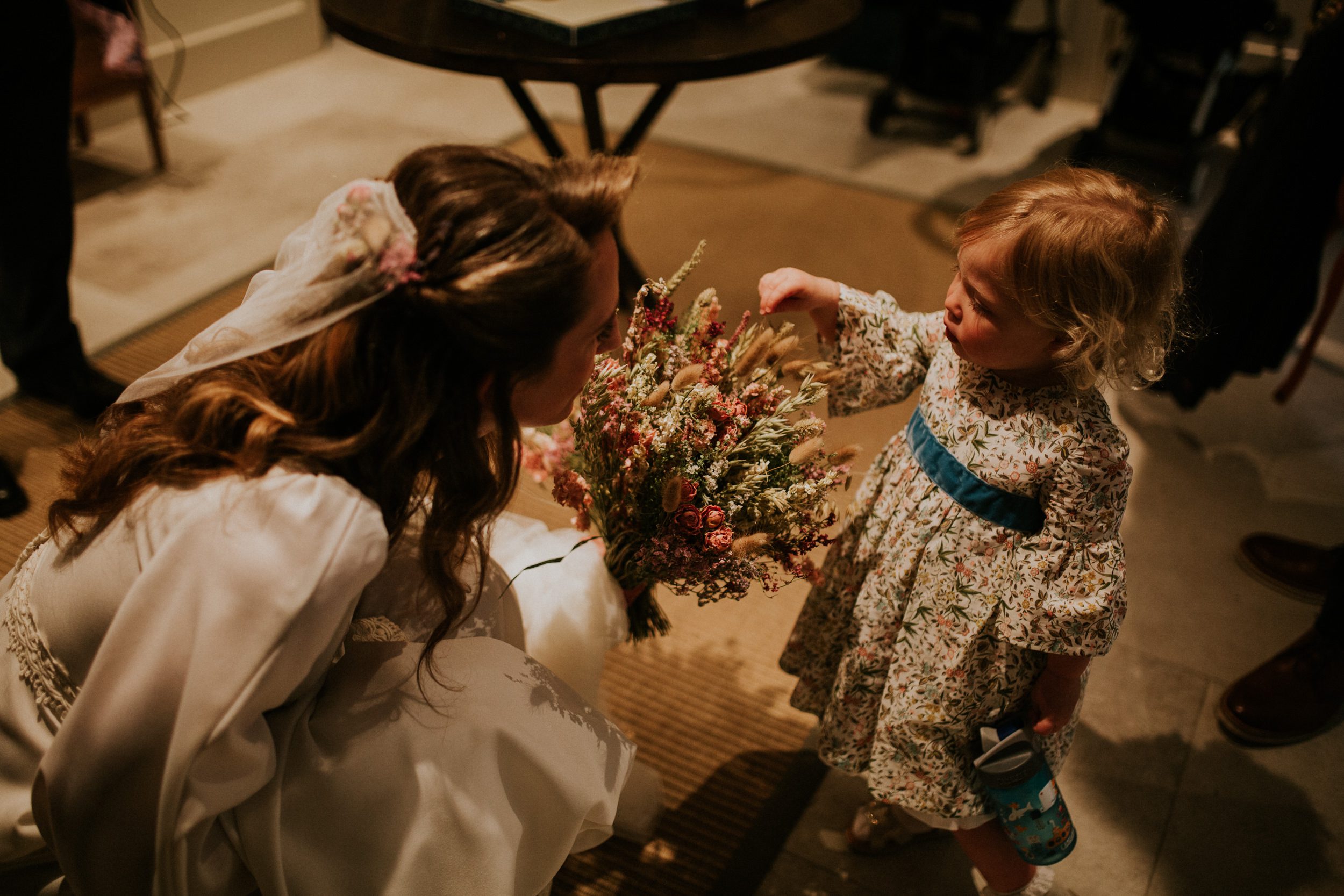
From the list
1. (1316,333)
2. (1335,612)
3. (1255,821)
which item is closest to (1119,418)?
(1316,333)

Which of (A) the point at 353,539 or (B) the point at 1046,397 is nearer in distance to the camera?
(A) the point at 353,539

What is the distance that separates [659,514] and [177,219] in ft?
8.92

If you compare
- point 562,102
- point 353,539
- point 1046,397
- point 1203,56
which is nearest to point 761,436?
point 1046,397

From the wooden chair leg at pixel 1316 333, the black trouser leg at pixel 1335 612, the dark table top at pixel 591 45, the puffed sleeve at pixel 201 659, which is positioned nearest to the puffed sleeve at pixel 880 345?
the puffed sleeve at pixel 201 659

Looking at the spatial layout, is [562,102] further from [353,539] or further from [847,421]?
[353,539]

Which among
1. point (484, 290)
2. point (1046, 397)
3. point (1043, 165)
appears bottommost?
point (1043, 165)

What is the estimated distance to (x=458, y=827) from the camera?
1.10m

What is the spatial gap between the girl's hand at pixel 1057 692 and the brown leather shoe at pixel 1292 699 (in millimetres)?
736

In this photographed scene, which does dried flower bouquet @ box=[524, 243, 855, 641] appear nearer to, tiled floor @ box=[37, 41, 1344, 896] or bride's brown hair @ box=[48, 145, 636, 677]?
bride's brown hair @ box=[48, 145, 636, 677]

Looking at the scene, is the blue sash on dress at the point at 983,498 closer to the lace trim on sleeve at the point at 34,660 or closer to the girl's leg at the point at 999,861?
the girl's leg at the point at 999,861

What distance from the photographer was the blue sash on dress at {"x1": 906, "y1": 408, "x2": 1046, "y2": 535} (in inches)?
48.6

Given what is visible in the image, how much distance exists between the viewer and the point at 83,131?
3.63 meters

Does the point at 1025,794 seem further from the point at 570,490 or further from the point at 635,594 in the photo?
the point at 570,490

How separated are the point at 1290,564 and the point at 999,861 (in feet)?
3.87
